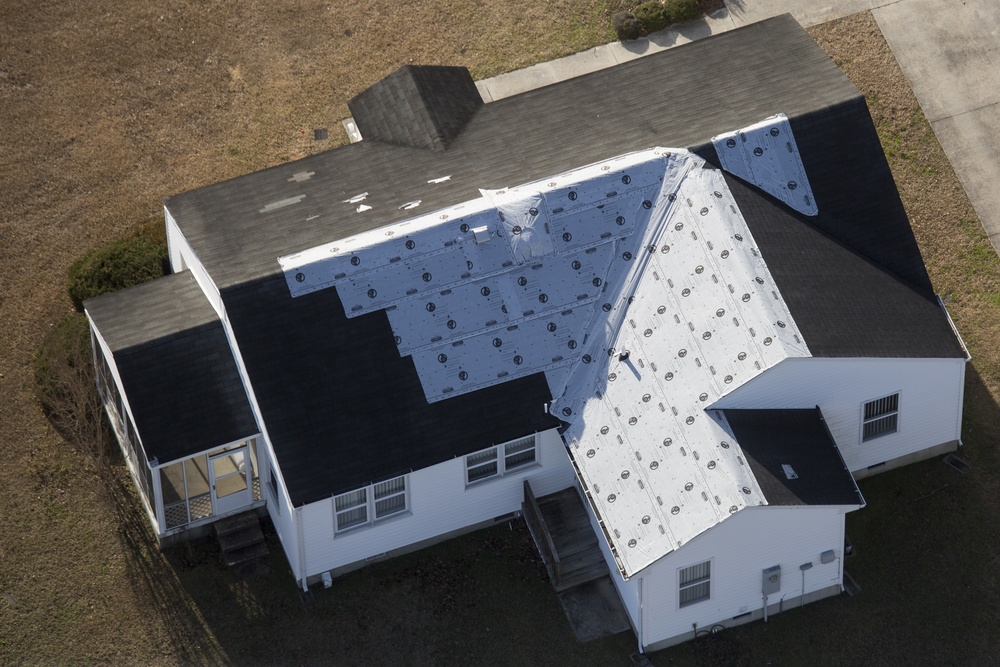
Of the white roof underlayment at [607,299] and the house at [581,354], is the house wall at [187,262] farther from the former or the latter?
the white roof underlayment at [607,299]

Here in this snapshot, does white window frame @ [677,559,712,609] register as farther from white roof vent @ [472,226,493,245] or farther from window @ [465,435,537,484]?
white roof vent @ [472,226,493,245]

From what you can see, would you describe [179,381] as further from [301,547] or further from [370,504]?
[370,504]

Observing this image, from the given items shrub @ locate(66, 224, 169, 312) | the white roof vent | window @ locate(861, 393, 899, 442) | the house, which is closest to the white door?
the house

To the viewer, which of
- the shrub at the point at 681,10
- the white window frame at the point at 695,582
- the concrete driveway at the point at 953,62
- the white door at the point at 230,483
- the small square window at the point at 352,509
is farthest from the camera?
the shrub at the point at 681,10

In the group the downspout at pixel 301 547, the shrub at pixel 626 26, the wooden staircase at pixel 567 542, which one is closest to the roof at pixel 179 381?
the downspout at pixel 301 547

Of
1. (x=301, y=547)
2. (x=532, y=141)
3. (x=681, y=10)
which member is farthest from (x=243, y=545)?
(x=681, y=10)

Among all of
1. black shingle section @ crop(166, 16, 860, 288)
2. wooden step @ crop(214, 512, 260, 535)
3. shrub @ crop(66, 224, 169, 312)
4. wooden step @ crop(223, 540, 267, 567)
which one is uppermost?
black shingle section @ crop(166, 16, 860, 288)
